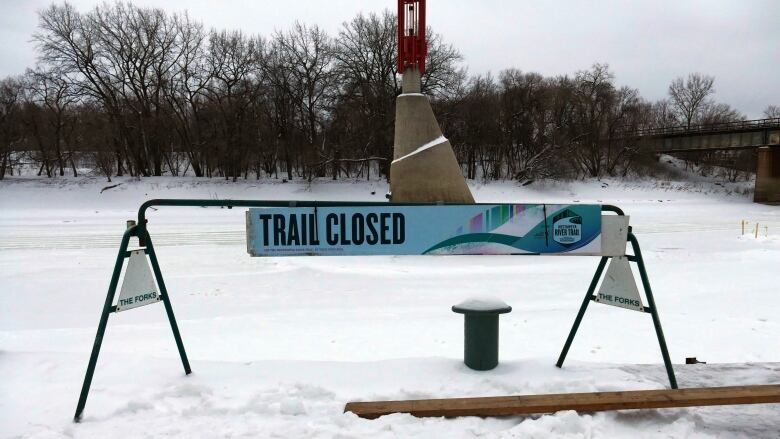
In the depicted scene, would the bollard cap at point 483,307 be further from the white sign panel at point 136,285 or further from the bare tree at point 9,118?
the bare tree at point 9,118

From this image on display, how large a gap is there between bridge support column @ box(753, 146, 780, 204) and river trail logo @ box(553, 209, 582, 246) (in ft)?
145

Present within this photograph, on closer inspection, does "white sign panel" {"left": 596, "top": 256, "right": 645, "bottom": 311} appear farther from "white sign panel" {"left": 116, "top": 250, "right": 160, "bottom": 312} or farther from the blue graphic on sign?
"white sign panel" {"left": 116, "top": 250, "right": 160, "bottom": 312}

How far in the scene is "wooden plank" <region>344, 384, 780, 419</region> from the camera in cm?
315

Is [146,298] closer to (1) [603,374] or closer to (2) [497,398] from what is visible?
(2) [497,398]

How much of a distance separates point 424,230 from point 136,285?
221 cm

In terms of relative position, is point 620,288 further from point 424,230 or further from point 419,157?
point 419,157

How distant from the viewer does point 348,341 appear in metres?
5.70

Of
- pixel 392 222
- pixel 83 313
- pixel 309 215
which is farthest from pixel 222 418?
pixel 83 313

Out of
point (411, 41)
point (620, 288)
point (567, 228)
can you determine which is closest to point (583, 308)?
point (620, 288)

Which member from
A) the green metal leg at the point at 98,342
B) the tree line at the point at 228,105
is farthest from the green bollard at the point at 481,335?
the tree line at the point at 228,105

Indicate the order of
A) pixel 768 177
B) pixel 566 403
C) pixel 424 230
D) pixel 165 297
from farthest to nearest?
pixel 768 177
pixel 424 230
pixel 165 297
pixel 566 403

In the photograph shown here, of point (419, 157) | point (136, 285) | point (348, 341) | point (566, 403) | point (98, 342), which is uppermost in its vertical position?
Result: point (419, 157)

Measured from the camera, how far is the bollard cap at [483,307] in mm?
3877

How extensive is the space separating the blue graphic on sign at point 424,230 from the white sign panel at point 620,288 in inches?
8.8
